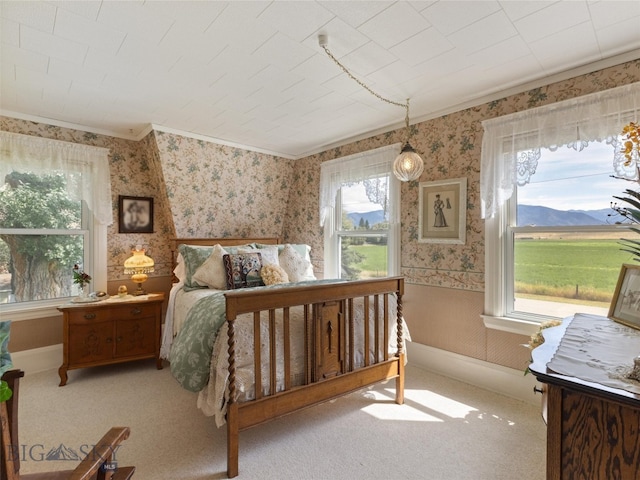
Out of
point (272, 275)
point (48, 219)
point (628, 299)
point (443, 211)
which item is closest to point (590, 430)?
point (628, 299)

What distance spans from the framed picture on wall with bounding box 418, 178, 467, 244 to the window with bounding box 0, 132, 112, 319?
3.23m

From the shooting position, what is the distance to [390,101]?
2.74 m

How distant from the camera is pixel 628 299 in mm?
1524

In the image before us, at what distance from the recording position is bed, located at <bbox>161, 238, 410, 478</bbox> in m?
1.73

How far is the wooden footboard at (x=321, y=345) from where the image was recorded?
1.72 m

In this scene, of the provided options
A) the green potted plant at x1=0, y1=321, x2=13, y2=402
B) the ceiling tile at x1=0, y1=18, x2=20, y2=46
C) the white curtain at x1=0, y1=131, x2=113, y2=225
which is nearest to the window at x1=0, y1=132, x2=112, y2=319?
the white curtain at x1=0, y1=131, x2=113, y2=225

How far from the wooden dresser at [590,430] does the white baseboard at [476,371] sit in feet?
5.59

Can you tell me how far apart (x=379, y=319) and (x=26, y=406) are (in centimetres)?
271

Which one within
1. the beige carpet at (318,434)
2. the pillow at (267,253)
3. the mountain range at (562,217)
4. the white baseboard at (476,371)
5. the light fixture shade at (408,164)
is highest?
the light fixture shade at (408,164)

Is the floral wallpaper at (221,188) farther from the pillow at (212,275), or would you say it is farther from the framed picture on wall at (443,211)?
the framed picture on wall at (443,211)

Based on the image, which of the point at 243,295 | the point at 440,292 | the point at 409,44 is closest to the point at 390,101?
the point at 409,44

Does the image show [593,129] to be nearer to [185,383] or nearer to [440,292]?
[440,292]

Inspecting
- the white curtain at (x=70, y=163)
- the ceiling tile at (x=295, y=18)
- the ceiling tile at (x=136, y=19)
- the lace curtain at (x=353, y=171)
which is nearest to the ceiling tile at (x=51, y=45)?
the ceiling tile at (x=136, y=19)

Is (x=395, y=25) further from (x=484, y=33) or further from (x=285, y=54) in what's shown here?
(x=285, y=54)
